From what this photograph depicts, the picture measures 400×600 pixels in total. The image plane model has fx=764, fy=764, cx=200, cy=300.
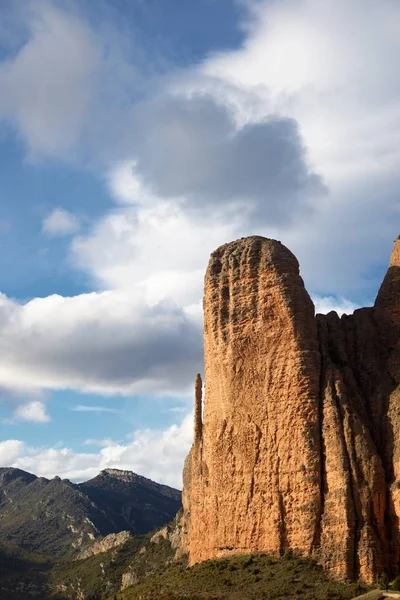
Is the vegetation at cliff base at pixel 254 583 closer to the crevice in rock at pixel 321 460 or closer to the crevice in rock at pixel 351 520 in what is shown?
the crevice in rock at pixel 351 520

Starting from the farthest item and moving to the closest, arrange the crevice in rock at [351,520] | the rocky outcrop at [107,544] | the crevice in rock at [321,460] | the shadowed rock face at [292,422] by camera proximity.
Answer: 1. the rocky outcrop at [107,544]
2. the crevice in rock at [321,460]
3. the shadowed rock face at [292,422]
4. the crevice in rock at [351,520]

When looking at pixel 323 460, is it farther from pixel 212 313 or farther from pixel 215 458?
pixel 212 313

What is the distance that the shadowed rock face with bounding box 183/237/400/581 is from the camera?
58812 mm

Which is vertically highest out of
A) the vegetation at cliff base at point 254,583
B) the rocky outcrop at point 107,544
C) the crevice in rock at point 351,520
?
the rocky outcrop at point 107,544

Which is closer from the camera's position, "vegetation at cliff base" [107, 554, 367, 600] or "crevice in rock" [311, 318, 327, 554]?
"vegetation at cliff base" [107, 554, 367, 600]

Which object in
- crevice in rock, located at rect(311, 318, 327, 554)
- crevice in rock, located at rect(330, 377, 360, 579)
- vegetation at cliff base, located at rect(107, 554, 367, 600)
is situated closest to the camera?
vegetation at cliff base, located at rect(107, 554, 367, 600)

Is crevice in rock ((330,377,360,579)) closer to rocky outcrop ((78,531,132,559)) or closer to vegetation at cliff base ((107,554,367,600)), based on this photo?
vegetation at cliff base ((107,554,367,600))

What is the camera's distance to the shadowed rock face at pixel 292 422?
58.8 metres

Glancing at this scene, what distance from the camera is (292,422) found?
63781mm

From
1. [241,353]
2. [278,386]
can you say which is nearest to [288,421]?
[278,386]

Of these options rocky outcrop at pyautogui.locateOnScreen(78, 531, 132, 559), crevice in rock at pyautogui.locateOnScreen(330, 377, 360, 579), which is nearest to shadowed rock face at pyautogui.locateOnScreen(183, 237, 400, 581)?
crevice in rock at pyautogui.locateOnScreen(330, 377, 360, 579)

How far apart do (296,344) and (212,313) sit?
33.2ft

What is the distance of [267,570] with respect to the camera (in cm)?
6003

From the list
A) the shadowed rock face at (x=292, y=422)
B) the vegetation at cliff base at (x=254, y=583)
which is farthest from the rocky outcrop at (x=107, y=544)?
the vegetation at cliff base at (x=254, y=583)
